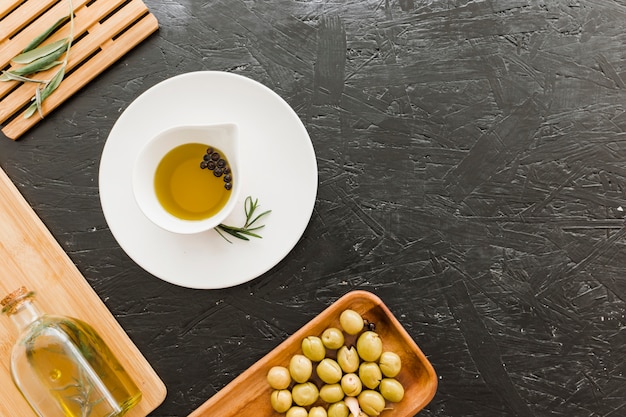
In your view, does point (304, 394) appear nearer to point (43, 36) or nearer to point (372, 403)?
point (372, 403)

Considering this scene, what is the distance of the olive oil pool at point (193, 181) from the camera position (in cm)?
85

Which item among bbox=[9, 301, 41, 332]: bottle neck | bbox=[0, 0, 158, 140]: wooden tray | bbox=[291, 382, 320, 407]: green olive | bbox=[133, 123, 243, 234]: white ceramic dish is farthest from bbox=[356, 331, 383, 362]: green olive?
bbox=[0, 0, 158, 140]: wooden tray

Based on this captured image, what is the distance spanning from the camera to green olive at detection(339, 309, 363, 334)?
2.97ft

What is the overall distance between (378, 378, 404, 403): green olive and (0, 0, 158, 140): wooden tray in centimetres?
75

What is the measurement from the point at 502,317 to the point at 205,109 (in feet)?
2.13

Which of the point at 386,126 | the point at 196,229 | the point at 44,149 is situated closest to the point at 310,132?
the point at 386,126

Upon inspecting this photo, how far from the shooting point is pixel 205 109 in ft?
2.77

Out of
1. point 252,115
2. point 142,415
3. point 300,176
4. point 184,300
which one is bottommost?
point 142,415

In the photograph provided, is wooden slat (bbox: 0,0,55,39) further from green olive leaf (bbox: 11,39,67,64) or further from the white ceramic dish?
the white ceramic dish

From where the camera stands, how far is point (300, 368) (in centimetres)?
90

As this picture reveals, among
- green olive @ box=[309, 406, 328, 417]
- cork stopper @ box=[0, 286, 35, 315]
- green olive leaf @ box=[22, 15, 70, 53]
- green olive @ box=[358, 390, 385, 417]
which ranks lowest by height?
green olive @ box=[358, 390, 385, 417]

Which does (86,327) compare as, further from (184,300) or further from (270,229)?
(270,229)

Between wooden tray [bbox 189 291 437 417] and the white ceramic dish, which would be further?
wooden tray [bbox 189 291 437 417]

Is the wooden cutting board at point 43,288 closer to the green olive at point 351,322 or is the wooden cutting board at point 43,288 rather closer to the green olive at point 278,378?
the green olive at point 278,378
